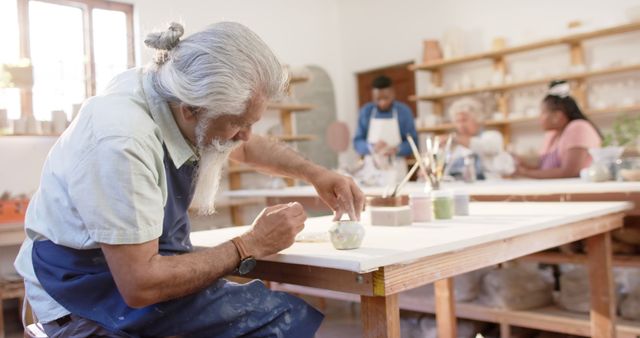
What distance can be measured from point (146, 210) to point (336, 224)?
1.55 feet

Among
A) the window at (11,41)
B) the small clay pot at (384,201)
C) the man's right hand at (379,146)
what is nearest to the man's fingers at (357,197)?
the small clay pot at (384,201)

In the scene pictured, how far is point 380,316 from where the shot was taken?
54.3 inches

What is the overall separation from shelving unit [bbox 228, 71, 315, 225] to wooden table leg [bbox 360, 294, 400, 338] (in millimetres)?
4996

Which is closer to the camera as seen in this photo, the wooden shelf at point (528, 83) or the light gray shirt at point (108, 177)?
the light gray shirt at point (108, 177)

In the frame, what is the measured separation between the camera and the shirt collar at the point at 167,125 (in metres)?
1.37

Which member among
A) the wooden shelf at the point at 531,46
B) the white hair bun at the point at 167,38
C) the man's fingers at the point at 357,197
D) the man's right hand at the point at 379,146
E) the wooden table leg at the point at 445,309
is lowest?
the wooden table leg at the point at 445,309

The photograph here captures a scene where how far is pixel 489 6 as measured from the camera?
262 inches

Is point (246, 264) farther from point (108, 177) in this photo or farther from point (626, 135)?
point (626, 135)

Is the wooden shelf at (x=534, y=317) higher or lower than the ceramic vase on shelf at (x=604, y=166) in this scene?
lower

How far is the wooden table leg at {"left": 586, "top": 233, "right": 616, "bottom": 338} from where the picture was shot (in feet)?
8.09

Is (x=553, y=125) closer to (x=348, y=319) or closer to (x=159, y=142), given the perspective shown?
(x=348, y=319)

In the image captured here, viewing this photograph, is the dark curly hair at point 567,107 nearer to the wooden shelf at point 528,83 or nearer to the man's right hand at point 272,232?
the wooden shelf at point 528,83

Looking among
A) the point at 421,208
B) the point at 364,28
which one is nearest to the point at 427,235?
the point at 421,208

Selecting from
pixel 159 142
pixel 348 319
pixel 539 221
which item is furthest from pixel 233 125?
pixel 348 319
